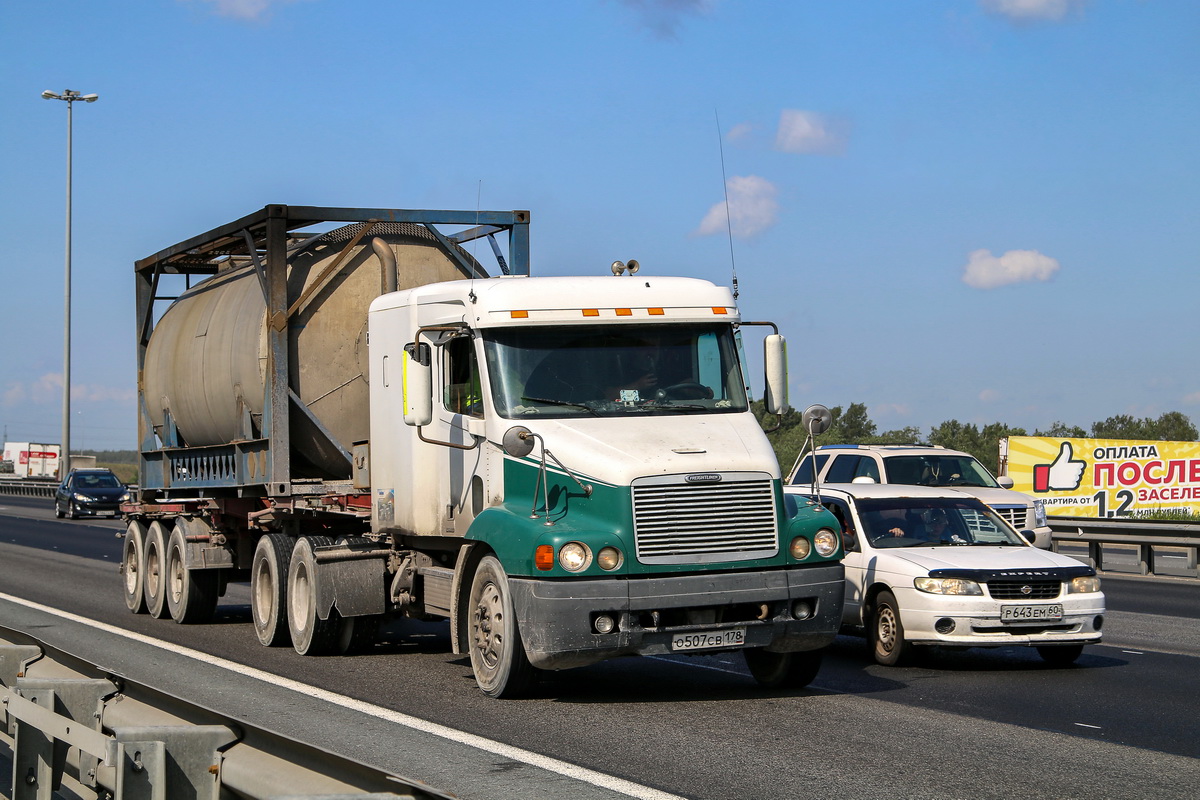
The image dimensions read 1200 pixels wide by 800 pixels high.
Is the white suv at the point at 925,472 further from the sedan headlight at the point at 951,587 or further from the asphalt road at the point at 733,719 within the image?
the sedan headlight at the point at 951,587

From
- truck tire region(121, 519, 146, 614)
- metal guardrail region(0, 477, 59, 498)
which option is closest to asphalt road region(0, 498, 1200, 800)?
truck tire region(121, 519, 146, 614)

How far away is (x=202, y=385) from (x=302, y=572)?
360 centimetres

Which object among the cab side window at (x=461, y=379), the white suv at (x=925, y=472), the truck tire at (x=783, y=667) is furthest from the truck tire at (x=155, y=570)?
the truck tire at (x=783, y=667)

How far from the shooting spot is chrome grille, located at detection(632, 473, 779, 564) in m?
10.3

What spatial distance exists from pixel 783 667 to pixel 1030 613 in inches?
102

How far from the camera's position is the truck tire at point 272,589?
14.7 meters

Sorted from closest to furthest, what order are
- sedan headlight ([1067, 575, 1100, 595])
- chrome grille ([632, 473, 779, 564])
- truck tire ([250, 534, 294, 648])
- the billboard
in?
chrome grille ([632, 473, 779, 564]), sedan headlight ([1067, 575, 1100, 595]), truck tire ([250, 534, 294, 648]), the billboard

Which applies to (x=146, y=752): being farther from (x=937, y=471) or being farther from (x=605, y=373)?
(x=937, y=471)

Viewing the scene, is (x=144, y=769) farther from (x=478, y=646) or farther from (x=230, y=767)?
(x=478, y=646)

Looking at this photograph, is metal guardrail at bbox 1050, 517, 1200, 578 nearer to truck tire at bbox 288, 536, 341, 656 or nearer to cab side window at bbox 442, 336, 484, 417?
truck tire at bbox 288, 536, 341, 656

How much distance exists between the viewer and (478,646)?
36.4 ft

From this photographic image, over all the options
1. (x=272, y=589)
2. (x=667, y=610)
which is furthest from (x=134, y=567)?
(x=667, y=610)

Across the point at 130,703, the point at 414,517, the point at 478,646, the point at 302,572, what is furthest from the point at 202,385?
the point at 130,703

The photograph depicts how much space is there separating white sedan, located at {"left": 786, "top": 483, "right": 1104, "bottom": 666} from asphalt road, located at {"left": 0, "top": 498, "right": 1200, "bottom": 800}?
341mm
